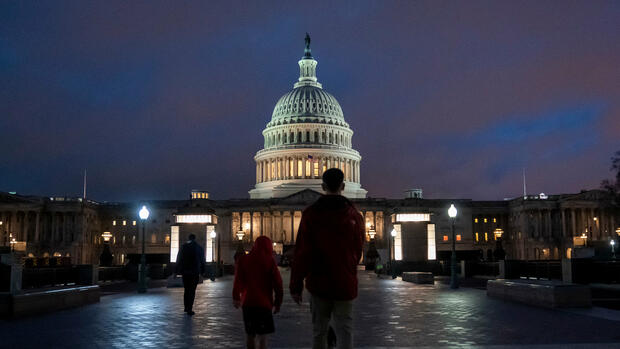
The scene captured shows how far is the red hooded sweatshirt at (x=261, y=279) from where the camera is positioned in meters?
10.3

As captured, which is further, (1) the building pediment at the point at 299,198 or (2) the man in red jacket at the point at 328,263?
(1) the building pediment at the point at 299,198

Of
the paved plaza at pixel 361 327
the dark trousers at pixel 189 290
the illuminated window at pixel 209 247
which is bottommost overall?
the paved plaza at pixel 361 327

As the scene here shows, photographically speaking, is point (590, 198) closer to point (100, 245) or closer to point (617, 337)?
point (100, 245)

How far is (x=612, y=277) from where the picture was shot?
31.9 m

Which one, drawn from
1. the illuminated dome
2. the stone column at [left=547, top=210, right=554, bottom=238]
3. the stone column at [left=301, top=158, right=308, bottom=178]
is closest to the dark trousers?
the stone column at [left=547, top=210, right=554, bottom=238]

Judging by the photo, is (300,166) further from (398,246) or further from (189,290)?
(189,290)

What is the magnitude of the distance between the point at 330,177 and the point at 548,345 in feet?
21.8

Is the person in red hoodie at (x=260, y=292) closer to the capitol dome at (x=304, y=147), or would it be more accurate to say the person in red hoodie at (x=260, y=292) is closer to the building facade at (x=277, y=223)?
the building facade at (x=277, y=223)

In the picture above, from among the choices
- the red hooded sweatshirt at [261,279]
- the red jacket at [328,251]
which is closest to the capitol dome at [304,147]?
the red hooded sweatshirt at [261,279]

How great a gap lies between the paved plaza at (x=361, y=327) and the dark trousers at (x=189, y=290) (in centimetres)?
44

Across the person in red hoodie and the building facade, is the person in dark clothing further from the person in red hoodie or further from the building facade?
the building facade

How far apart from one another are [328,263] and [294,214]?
4891 inches

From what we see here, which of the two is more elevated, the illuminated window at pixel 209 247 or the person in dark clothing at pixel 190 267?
the illuminated window at pixel 209 247

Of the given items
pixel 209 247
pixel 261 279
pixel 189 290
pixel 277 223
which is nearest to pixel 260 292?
pixel 261 279
